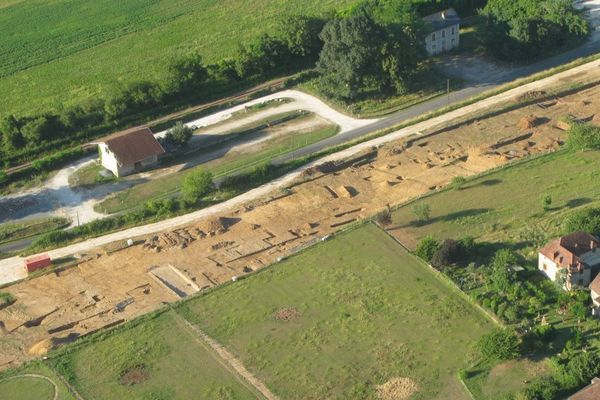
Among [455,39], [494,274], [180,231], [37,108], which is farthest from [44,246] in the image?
[455,39]

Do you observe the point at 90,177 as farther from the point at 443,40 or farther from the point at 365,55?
the point at 443,40

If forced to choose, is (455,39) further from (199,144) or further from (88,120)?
(88,120)

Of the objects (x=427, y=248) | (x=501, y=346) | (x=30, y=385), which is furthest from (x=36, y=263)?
(x=501, y=346)

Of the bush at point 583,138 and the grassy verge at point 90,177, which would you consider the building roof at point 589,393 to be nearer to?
the bush at point 583,138

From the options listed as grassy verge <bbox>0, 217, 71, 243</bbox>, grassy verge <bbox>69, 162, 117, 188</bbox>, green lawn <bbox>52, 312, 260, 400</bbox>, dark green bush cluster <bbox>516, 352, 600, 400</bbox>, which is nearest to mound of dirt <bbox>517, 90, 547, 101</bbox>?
grassy verge <bbox>69, 162, 117, 188</bbox>

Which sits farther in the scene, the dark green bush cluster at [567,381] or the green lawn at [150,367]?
the green lawn at [150,367]

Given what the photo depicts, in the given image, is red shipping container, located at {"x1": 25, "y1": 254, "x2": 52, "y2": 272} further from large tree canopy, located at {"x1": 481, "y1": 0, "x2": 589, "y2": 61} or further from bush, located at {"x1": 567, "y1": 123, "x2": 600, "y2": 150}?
large tree canopy, located at {"x1": 481, "y1": 0, "x2": 589, "y2": 61}

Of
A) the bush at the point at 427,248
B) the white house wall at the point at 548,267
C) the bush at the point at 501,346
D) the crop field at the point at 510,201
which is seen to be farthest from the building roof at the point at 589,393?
the crop field at the point at 510,201
